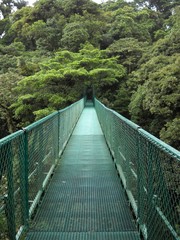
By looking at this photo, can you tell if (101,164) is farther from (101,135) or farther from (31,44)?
(31,44)

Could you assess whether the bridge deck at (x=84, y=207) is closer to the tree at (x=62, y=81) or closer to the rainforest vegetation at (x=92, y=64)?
the rainforest vegetation at (x=92, y=64)

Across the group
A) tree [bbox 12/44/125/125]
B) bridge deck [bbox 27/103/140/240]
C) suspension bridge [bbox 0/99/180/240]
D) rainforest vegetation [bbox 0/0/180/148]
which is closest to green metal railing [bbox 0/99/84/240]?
suspension bridge [bbox 0/99/180/240]

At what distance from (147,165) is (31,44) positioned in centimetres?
3544

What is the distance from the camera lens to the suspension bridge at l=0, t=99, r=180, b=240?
6.40ft

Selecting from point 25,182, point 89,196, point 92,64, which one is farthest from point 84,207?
point 92,64

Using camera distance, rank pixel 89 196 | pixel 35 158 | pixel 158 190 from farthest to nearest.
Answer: pixel 89 196 → pixel 35 158 → pixel 158 190

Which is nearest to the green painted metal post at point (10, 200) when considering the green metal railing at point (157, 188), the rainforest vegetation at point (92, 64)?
the green metal railing at point (157, 188)

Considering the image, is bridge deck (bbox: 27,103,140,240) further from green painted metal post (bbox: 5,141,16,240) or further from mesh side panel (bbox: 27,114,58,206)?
green painted metal post (bbox: 5,141,16,240)

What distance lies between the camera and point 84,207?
326cm

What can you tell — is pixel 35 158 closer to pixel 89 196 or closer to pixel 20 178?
pixel 20 178

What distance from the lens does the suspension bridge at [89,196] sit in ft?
6.40

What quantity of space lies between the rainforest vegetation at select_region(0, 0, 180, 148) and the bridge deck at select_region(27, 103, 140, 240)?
582 cm

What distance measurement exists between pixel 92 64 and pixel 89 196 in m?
20.5

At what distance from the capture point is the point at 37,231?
2.69m
